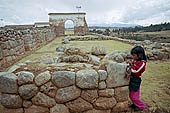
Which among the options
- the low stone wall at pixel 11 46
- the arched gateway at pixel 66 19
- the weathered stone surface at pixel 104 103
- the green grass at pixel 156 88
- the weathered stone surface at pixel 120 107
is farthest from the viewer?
the arched gateway at pixel 66 19

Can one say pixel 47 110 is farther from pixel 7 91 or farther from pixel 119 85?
pixel 119 85

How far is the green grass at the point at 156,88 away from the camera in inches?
139

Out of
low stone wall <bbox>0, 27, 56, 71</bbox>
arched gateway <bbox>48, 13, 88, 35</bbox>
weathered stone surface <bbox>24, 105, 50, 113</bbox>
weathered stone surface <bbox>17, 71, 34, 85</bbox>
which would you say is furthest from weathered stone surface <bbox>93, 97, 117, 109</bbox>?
arched gateway <bbox>48, 13, 88, 35</bbox>

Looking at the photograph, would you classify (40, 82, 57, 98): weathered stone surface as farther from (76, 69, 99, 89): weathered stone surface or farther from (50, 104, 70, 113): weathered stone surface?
(76, 69, 99, 89): weathered stone surface

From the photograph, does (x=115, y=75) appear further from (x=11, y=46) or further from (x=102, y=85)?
(x=11, y=46)

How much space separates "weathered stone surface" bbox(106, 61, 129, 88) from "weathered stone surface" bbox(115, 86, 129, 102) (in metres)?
0.11

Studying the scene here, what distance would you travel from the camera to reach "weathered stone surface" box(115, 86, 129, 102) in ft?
9.94

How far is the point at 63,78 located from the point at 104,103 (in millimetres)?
982

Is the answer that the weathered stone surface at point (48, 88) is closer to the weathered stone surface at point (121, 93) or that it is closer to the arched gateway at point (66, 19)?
the weathered stone surface at point (121, 93)

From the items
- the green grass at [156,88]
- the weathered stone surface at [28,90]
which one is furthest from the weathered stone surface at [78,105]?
the green grass at [156,88]

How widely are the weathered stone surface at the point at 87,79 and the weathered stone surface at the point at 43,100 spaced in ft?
2.02

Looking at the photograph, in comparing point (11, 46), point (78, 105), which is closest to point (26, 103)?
point (78, 105)

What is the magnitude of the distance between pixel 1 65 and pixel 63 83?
4824 millimetres

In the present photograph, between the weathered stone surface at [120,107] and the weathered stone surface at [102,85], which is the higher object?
the weathered stone surface at [102,85]
